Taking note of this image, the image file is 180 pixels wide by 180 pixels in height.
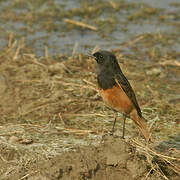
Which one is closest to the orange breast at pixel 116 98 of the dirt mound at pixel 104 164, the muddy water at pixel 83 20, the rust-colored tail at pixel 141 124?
the rust-colored tail at pixel 141 124

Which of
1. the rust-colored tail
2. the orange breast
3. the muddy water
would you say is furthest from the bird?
the muddy water

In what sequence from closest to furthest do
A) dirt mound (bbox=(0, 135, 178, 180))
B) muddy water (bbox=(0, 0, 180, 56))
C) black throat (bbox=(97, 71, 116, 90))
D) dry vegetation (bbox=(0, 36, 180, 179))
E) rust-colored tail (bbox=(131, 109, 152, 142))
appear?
1. dirt mound (bbox=(0, 135, 178, 180))
2. black throat (bbox=(97, 71, 116, 90))
3. dry vegetation (bbox=(0, 36, 180, 179))
4. rust-colored tail (bbox=(131, 109, 152, 142))
5. muddy water (bbox=(0, 0, 180, 56))

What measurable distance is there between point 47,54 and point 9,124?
2.97m

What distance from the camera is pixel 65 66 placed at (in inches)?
357

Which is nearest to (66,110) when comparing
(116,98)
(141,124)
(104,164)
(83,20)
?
(141,124)

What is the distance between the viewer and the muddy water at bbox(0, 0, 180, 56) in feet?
36.1

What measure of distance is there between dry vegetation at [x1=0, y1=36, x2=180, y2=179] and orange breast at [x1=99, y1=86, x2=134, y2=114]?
0.44 meters

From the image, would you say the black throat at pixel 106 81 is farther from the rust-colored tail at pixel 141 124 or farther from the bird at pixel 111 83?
the rust-colored tail at pixel 141 124

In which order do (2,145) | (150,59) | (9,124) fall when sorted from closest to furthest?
(2,145) < (9,124) < (150,59)

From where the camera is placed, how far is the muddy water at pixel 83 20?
11.0 meters

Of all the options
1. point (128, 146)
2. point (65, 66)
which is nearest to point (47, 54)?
point (65, 66)

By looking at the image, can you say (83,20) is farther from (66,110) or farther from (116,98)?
(116,98)

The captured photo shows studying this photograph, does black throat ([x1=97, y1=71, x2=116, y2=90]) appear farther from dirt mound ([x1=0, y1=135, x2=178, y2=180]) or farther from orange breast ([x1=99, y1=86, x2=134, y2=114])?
dirt mound ([x1=0, y1=135, x2=178, y2=180])

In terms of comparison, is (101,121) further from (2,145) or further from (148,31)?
(148,31)
